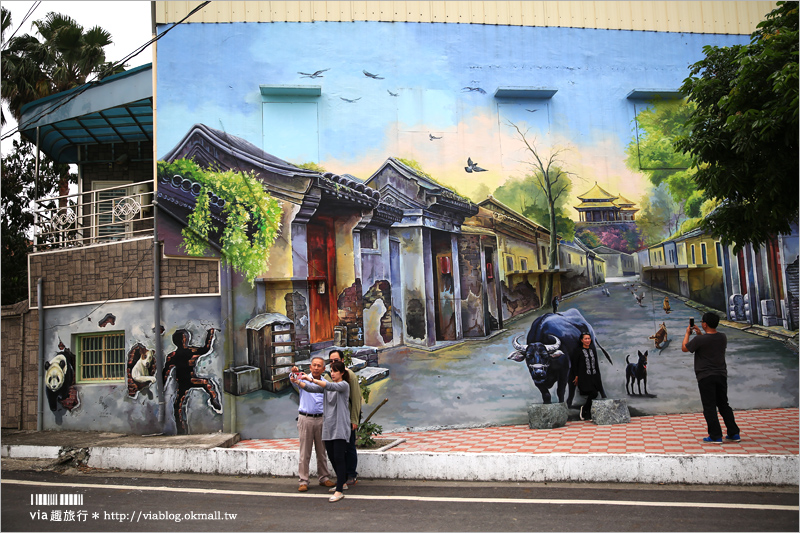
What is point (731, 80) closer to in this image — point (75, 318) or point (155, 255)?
point (155, 255)

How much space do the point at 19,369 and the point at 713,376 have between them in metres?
12.5

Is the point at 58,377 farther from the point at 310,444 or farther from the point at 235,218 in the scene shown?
the point at 310,444

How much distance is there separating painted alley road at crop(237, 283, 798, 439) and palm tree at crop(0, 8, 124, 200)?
1296cm

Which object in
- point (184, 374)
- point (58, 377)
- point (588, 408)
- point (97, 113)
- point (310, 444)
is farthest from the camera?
point (97, 113)

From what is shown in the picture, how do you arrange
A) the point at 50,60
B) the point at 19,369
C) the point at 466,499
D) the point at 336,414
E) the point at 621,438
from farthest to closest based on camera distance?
1. the point at 50,60
2. the point at 19,369
3. the point at 621,438
4. the point at 336,414
5. the point at 466,499

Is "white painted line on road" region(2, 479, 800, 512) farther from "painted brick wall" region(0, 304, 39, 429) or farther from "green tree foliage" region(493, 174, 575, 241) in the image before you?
"green tree foliage" region(493, 174, 575, 241)

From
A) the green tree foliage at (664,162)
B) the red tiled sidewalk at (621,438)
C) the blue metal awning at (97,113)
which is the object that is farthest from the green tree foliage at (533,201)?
the blue metal awning at (97,113)

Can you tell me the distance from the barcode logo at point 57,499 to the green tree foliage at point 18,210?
1185cm

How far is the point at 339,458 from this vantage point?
6.55 m

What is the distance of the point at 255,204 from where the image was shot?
36.1 ft

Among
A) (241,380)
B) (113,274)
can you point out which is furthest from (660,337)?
(113,274)

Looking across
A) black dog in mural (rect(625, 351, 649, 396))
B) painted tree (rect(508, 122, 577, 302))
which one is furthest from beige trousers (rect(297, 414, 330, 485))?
black dog in mural (rect(625, 351, 649, 396))

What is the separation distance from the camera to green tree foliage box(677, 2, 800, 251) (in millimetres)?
6992

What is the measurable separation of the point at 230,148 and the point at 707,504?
921cm
